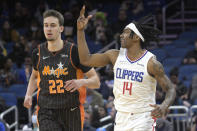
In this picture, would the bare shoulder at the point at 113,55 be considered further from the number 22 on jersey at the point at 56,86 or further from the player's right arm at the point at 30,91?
the player's right arm at the point at 30,91

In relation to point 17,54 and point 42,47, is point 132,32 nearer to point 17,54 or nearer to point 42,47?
point 42,47

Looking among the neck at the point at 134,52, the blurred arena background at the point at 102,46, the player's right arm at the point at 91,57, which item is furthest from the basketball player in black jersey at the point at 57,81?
the blurred arena background at the point at 102,46

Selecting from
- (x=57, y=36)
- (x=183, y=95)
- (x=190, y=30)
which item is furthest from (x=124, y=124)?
(x=190, y=30)

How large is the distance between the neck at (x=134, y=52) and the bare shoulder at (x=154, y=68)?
210 mm

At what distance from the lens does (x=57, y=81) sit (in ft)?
21.0

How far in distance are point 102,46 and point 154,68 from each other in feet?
31.4

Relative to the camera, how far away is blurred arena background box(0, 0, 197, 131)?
36.7 ft

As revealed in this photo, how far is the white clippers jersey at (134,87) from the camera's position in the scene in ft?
18.9

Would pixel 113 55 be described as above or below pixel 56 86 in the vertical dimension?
above

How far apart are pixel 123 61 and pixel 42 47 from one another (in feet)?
4.39

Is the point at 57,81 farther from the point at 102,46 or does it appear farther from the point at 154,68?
the point at 102,46

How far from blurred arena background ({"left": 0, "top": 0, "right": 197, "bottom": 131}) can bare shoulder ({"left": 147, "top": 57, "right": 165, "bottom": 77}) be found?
9.98 ft

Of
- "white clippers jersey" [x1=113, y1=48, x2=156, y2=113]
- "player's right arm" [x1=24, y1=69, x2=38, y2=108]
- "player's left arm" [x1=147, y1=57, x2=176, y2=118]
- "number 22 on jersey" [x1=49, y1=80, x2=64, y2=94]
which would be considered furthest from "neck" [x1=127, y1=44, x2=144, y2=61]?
"player's right arm" [x1=24, y1=69, x2=38, y2=108]

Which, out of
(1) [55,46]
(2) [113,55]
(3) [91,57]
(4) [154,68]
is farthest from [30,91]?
(4) [154,68]
